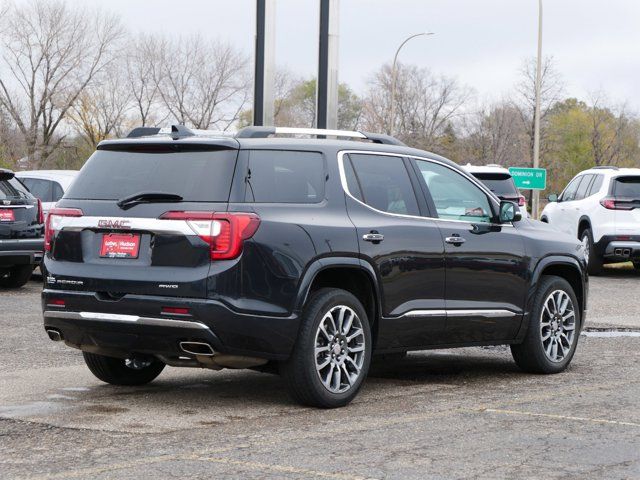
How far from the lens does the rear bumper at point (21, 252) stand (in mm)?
15586

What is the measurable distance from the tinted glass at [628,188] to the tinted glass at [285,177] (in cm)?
1394

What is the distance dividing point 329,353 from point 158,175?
59.3 inches

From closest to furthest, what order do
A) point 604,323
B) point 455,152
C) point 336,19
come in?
point 604,323 < point 336,19 < point 455,152

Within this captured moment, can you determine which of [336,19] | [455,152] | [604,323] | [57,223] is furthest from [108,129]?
[57,223]

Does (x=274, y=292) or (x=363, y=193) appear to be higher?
(x=363, y=193)

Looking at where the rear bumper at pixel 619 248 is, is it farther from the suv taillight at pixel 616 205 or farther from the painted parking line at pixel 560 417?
the painted parking line at pixel 560 417

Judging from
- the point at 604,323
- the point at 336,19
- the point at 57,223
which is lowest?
the point at 604,323

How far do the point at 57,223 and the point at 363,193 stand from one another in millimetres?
1957

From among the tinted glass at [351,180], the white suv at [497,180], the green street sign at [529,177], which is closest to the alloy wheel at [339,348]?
the tinted glass at [351,180]

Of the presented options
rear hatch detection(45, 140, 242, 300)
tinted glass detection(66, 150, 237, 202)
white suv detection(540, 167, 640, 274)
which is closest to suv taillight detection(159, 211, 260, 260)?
rear hatch detection(45, 140, 242, 300)

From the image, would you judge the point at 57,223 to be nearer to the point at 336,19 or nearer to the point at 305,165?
the point at 305,165

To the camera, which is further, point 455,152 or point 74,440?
point 455,152

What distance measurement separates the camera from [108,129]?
6488cm

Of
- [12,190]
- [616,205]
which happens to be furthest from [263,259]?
[616,205]
